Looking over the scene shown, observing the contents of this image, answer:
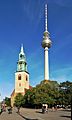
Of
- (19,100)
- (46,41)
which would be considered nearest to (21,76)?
(19,100)

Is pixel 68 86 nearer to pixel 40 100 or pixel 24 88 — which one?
pixel 40 100

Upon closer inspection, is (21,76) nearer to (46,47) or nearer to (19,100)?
(19,100)

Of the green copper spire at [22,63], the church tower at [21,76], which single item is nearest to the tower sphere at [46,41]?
the green copper spire at [22,63]

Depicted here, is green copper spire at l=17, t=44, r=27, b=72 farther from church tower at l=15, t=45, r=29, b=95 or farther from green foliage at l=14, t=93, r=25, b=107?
green foliage at l=14, t=93, r=25, b=107

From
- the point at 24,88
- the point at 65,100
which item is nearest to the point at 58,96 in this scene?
the point at 65,100

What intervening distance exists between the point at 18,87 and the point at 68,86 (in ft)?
192

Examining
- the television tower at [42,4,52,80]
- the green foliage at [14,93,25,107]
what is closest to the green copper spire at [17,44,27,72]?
the television tower at [42,4,52,80]

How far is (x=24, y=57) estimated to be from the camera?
173 meters

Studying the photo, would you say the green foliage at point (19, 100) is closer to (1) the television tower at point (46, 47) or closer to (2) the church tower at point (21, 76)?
(2) the church tower at point (21, 76)

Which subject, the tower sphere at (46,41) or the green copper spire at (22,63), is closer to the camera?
the tower sphere at (46,41)

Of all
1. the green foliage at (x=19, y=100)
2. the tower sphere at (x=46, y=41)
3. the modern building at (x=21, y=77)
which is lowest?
the green foliage at (x=19, y=100)

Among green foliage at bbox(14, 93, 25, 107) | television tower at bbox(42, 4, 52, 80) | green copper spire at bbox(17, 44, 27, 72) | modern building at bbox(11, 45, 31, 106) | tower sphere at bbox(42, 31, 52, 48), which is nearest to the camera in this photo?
green foliage at bbox(14, 93, 25, 107)

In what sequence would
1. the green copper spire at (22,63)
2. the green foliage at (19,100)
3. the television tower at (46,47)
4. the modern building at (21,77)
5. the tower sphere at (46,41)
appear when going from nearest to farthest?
the green foliage at (19,100)
the television tower at (46,47)
the tower sphere at (46,41)
the modern building at (21,77)
the green copper spire at (22,63)

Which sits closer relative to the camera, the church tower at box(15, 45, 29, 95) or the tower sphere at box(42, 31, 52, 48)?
the tower sphere at box(42, 31, 52, 48)
